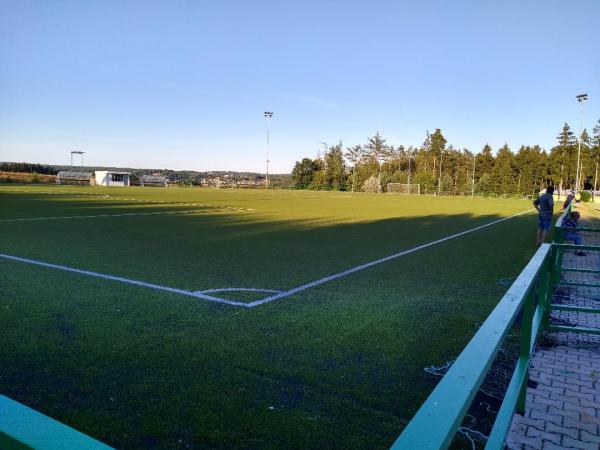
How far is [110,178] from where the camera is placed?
79.0 m

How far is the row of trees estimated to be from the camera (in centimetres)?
8956

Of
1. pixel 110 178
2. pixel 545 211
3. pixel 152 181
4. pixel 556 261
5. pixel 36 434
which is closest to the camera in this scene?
pixel 36 434

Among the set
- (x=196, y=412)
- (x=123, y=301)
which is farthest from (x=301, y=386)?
(x=123, y=301)

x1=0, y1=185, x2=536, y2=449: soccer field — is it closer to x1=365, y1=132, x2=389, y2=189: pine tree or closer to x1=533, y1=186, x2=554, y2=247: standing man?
x1=533, y1=186, x2=554, y2=247: standing man

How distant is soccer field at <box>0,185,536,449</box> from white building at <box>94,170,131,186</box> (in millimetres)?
71189

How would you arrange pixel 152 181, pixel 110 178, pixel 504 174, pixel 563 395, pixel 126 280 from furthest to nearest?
pixel 504 174, pixel 152 181, pixel 110 178, pixel 126 280, pixel 563 395

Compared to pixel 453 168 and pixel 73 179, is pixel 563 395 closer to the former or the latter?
pixel 73 179

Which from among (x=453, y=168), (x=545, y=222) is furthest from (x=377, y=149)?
(x=545, y=222)

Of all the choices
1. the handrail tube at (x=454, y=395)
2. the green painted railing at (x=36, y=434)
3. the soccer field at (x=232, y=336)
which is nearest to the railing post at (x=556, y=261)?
the soccer field at (x=232, y=336)

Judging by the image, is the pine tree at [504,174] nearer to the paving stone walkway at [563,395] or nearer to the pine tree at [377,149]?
the pine tree at [377,149]

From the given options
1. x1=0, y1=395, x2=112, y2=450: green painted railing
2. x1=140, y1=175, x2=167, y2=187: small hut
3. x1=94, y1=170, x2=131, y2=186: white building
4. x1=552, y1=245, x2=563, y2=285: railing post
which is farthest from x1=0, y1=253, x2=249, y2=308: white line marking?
x1=140, y1=175, x2=167, y2=187: small hut

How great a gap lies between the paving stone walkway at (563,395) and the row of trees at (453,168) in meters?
81.5

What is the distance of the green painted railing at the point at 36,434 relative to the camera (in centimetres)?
82

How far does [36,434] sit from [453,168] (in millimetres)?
120149
